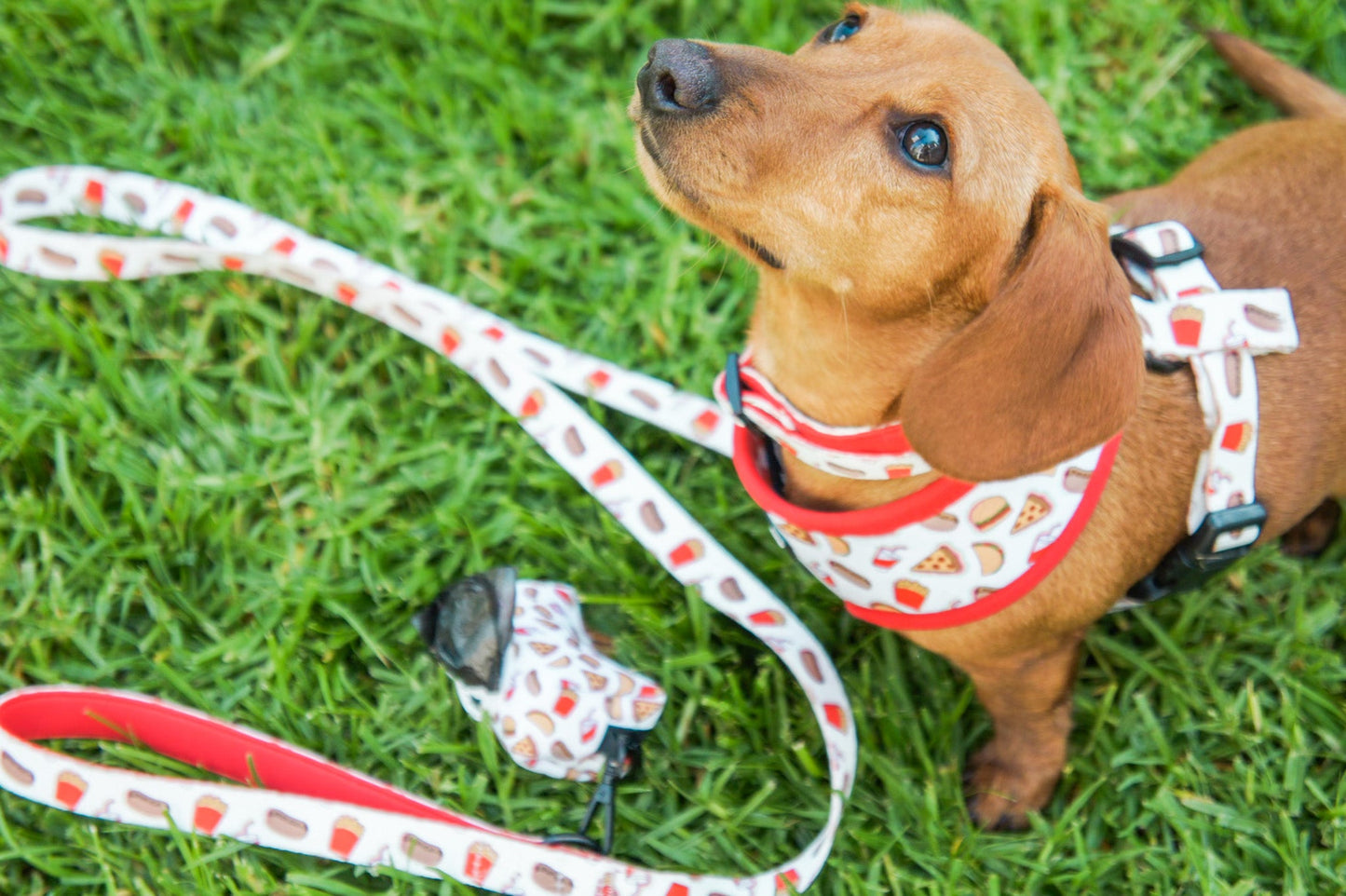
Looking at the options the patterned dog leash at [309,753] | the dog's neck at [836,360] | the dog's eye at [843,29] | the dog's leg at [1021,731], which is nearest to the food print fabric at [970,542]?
the dog's neck at [836,360]

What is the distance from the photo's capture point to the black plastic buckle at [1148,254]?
90.2 inches

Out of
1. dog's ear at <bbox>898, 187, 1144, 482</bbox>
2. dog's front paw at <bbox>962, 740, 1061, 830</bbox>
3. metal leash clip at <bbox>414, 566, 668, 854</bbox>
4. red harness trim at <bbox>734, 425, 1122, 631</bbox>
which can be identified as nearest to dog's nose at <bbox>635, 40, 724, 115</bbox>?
dog's ear at <bbox>898, 187, 1144, 482</bbox>

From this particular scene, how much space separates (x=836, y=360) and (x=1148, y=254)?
761mm

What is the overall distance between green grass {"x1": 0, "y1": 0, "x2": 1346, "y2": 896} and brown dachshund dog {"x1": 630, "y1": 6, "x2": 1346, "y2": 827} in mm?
461

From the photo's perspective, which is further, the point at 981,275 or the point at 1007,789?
the point at 1007,789

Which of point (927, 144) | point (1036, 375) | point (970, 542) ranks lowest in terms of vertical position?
point (970, 542)

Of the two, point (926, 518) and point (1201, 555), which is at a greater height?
point (926, 518)

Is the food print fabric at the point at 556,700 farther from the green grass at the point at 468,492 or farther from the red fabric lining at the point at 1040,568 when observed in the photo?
the red fabric lining at the point at 1040,568

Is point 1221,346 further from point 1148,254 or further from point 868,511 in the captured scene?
point 868,511

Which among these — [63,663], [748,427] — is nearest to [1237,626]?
[748,427]

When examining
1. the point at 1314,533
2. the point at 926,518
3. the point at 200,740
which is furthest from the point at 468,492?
the point at 1314,533

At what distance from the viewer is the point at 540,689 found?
255cm

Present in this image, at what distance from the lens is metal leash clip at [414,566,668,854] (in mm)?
2547

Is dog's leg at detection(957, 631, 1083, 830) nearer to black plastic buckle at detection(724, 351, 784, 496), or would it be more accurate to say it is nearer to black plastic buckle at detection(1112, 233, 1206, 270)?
black plastic buckle at detection(724, 351, 784, 496)
